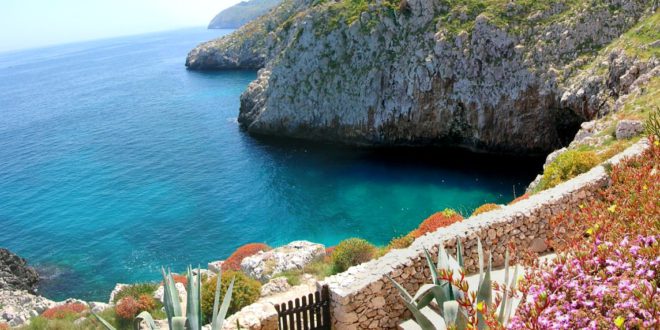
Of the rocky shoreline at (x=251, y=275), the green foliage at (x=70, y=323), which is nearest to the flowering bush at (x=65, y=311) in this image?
the rocky shoreline at (x=251, y=275)

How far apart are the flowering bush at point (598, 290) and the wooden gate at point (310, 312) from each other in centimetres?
569

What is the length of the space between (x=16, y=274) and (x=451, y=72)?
41260mm

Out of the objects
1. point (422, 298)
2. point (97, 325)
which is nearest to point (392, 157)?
point (97, 325)

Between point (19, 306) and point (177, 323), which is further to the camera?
point (19, 306)

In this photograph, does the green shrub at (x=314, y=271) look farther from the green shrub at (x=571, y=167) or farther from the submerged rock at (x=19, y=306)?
the submerged rock at (x=19, y=306)

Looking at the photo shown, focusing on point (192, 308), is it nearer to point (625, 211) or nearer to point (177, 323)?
point (177, 323)

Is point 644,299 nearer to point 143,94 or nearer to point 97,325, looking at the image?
point 97,325

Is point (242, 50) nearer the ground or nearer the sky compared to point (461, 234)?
nearer the sky

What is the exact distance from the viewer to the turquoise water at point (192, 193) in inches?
1476

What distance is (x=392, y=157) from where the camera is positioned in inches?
2044

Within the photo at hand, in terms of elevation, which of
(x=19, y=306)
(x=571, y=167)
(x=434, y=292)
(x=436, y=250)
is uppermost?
(x=434, y=292)

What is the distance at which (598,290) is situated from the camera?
7.61m

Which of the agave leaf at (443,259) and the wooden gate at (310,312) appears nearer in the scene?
the agave leaf at (443,259)

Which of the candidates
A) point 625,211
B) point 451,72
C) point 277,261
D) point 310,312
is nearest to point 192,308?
point 310,312
